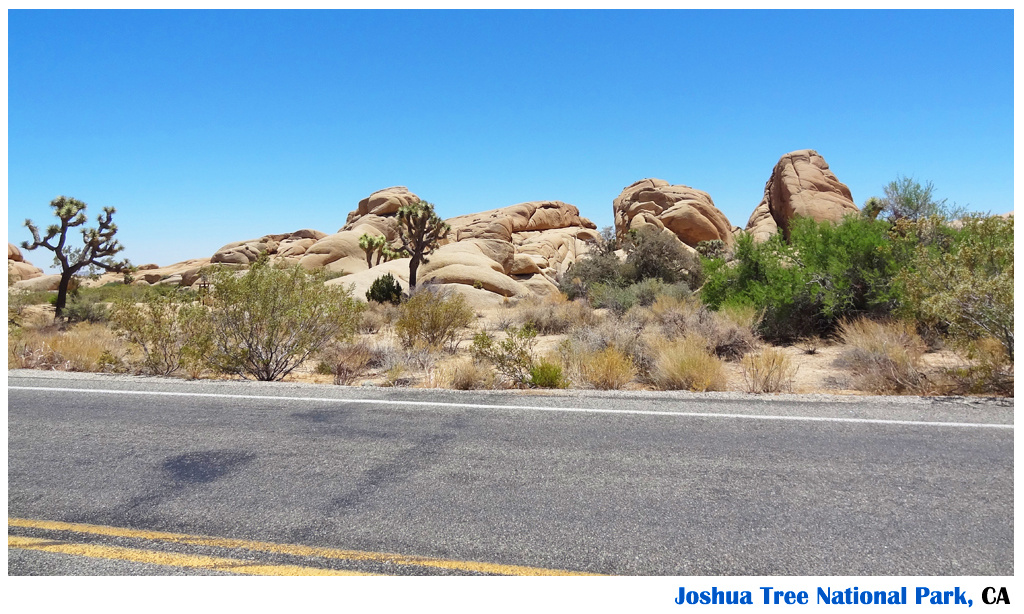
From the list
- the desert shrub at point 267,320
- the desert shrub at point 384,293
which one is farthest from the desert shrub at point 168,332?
the desert shrub at point 384,293

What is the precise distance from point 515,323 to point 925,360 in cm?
1092

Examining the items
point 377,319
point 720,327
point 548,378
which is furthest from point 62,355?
point 720,327

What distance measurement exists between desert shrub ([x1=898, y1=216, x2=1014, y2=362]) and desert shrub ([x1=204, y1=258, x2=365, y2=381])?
8.83m

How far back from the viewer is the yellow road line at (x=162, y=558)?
126 inches

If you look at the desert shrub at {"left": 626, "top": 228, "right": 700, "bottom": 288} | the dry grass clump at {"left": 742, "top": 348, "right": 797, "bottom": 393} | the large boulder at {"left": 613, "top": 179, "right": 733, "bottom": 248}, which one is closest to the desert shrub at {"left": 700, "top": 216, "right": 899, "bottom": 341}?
the dry grass clump at {"left": 742, "top": 348, "right": 797, "bottom": 393}

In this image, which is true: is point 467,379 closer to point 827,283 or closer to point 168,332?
point 168,332

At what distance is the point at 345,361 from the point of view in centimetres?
1096

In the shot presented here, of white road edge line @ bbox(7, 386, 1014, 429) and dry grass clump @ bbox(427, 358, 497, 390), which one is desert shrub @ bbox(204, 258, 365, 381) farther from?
dry grass clump @ bbox(427, 358, 497, 390)

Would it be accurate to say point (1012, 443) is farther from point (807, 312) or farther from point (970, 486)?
point (807, 312)

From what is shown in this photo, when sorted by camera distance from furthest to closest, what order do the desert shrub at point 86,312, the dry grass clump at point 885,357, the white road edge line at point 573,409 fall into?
1. the desert shrub at point 86,312
2. the dry grass clump at point 885,357
3. the white road edge line at point 573,409

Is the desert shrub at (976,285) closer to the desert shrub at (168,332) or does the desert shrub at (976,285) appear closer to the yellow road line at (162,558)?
the yellow road line at (162,558)

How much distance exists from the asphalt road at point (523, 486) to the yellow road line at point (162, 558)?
0.02m

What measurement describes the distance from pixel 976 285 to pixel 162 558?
9244 millimetres

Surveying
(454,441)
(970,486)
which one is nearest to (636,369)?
(454,441)
